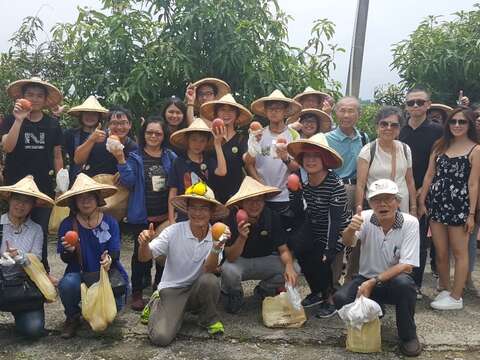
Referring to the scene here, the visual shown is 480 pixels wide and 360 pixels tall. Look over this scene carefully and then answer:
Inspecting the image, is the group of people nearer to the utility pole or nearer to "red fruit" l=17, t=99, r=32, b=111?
"red fruit" l=17, t=99, r=32, b=111

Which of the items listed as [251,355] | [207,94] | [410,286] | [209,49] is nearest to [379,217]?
[410,286]

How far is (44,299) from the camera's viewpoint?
13.2ft

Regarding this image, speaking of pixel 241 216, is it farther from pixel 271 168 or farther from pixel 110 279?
pixel 110 279

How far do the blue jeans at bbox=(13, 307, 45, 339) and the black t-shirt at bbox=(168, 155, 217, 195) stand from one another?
153 cm

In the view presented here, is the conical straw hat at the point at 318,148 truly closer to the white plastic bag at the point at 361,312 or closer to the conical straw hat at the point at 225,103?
the conical straw hat at the point at 225,103

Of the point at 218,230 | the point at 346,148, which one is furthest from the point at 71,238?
the point at 346,148

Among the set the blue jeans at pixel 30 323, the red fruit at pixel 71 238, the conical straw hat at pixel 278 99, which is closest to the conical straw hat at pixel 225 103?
the conical straw hat at pixel 278 99

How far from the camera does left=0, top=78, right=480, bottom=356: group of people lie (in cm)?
411

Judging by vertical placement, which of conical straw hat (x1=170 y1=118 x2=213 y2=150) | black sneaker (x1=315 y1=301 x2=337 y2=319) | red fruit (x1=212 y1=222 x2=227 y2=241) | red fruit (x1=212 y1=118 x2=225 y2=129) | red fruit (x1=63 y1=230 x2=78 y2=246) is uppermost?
red fruit (x1=212 y1=118 x2=225 y2=129)

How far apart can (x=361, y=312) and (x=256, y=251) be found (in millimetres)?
1244

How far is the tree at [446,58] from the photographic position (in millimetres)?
7547

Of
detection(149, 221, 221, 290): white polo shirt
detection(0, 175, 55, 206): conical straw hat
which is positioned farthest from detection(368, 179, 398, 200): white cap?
detection(0, 175, 55, 206): conical straw hat

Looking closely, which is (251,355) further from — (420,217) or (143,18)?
(143,18)

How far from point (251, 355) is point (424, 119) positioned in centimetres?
289
